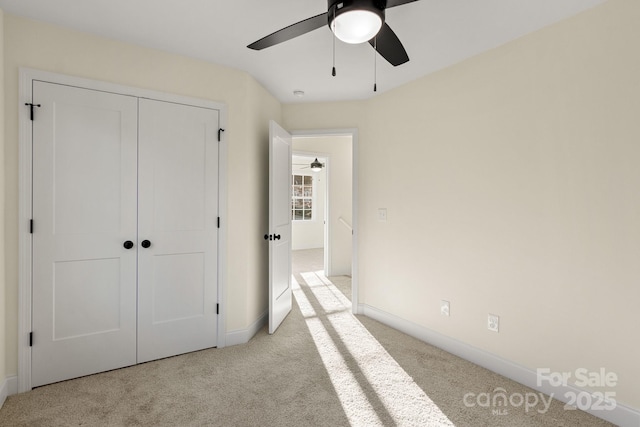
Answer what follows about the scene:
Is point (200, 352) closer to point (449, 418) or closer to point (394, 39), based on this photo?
point (449, 418)

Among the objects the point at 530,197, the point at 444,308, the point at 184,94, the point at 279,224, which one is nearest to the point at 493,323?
the point at 444,308

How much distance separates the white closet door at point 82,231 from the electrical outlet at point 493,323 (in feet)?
8.84

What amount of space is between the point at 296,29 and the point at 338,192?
3.91 metres

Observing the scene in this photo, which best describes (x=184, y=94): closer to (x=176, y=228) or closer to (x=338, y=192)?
(x=176, y=228)

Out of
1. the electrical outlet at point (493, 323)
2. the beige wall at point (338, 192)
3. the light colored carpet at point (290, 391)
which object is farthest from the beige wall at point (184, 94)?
the electrical outlet at point (493, 323)

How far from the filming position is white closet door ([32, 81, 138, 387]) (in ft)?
6.78

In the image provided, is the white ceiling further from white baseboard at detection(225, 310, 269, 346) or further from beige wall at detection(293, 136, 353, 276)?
beige wall at detection(293, 136, 353, 276)

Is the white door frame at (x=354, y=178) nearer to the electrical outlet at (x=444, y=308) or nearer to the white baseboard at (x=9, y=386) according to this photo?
the electrical outlet at (x=444, y=308)

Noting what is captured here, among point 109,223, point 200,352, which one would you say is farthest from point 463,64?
point 200,352

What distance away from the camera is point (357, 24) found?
1307mm

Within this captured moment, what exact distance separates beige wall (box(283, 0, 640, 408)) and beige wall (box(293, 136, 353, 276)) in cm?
214

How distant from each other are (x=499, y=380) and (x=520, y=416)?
0.39 meters

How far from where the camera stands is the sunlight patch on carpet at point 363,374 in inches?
71.5

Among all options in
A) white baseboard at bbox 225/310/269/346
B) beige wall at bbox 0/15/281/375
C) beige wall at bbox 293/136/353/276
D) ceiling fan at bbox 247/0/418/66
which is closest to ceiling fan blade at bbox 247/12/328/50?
ceiling fan at bbox 247/0/418/66
